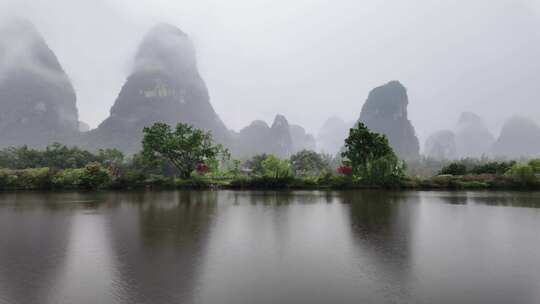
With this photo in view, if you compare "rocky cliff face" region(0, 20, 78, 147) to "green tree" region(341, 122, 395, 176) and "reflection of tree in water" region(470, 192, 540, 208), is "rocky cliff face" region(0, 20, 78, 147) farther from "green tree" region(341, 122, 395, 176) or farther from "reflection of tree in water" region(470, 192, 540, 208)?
"reflection of tree in water" region(470, 192, 540, 208)

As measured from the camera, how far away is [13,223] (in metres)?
14.1

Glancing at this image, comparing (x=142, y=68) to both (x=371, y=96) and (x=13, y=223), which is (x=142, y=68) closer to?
(x=371, y=96)

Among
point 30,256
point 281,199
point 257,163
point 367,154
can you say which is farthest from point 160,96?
point 30,256

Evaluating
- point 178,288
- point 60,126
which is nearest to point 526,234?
point 178,288

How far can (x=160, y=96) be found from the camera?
165 metres

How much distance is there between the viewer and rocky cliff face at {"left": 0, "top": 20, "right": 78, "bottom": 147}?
138 meters

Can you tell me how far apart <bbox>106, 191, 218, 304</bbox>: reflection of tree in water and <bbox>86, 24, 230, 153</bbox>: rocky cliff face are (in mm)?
134945

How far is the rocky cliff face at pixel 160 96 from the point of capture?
14400 centimetres

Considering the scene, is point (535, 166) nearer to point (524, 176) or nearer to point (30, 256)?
point (524, 176)

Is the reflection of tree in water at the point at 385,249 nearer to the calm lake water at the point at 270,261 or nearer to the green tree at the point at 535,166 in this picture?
the calm lake water at the point at 270,261

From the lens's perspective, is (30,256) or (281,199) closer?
(30,256)

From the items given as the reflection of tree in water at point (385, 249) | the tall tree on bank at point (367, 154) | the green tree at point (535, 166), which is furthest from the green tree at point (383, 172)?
the reflection of tree in water at point (385, 249)

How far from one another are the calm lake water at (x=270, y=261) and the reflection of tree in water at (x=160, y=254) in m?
0.03

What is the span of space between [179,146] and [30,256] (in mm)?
33818
